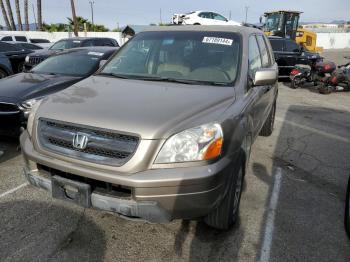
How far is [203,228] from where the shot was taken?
10.3 feet

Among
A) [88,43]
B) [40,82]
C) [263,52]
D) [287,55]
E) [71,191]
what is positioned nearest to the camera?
[71,191]

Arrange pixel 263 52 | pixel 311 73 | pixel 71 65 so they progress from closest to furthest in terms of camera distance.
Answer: pixel 263 52, pixel 71 65, pixel 311 73

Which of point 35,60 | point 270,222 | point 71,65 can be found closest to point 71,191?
point 270,222

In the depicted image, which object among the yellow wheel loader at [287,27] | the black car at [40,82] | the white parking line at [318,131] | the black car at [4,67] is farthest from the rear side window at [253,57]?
the yellow wheel loader at [287,27]

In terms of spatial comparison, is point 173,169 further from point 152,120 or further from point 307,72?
point 307,72

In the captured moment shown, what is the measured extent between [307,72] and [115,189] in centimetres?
1190

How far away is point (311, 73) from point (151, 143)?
12085 millimetres

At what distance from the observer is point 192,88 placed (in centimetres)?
308

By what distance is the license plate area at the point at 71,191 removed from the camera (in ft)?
8.11

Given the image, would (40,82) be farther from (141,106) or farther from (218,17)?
(218,17)

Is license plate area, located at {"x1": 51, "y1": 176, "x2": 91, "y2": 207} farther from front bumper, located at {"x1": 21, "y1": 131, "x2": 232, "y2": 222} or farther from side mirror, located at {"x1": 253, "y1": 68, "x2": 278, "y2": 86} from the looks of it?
side mirror, located at {"x1": 253, "y1": 68, "x2": 278, "y2": 86}

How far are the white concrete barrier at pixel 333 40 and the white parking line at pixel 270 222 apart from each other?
47.7 metres

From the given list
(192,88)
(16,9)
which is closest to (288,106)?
(192,88)

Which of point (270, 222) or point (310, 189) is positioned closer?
point (270, 222)
